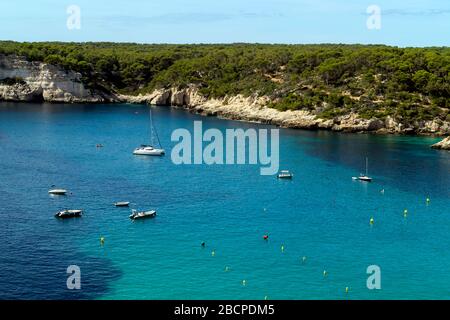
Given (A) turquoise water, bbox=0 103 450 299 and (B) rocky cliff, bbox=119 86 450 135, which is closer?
(A) turquoise water, bbox=0 103 450 299

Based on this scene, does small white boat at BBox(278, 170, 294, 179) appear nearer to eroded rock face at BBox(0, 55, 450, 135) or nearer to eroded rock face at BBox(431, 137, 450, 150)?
eroded rock face at BBox(431, 137, 450, 150)

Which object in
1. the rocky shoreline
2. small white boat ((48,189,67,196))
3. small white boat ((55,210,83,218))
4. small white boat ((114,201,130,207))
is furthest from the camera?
the rocky shoreline

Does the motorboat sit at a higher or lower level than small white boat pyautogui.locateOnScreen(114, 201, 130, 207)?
lower

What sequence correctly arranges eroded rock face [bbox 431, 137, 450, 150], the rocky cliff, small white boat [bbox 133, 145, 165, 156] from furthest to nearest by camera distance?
the rocky cliff
eroded rock face [bbox 431, 137, 450, 150]
small white boat [bbox 133, 145, 165, 156]

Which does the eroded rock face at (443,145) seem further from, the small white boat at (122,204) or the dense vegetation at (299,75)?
the small white boat at (122,204)

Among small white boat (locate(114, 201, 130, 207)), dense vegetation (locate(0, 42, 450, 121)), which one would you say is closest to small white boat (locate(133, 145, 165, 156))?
small white boat (locate(114, 201, 130, 207))

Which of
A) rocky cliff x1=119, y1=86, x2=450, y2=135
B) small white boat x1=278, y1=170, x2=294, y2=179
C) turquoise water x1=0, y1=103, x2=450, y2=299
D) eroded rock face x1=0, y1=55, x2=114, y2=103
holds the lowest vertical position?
turquoise water x1=0, y1=103, x2=450, y2=299
